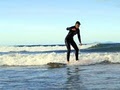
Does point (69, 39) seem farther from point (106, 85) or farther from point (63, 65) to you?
point (106, 85)

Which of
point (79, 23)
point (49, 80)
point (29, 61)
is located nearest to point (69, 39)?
point (79, 23)

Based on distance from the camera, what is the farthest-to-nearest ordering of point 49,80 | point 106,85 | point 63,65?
point 63,65 < point 49,80 < point 106,85

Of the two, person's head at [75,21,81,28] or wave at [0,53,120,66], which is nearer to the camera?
person's head at [75,21,81,28]

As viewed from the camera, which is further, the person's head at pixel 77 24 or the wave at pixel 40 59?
the wave at pixel 40 59

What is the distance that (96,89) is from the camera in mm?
8875

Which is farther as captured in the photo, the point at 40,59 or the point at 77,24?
the point at 40,59

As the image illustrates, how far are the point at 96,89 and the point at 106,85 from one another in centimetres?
69

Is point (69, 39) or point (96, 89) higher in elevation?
point (69, 39)

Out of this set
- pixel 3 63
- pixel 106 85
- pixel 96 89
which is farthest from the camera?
pixel 3 63

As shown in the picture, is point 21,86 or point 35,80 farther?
point 35,80

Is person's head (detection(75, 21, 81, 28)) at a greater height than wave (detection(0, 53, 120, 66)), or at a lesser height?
greater

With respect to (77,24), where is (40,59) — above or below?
below

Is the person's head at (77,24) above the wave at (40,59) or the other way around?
above

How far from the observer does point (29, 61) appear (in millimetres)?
19938
